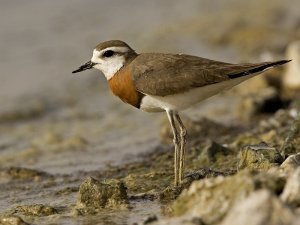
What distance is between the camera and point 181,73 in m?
7.39

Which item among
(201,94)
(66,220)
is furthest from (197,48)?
(66,220)

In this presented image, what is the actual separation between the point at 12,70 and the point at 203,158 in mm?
7442

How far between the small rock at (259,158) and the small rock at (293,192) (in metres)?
1.58

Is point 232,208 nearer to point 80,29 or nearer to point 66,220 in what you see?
point 66,220

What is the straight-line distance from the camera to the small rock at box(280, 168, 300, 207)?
17.2 ft

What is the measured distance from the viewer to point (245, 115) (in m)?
11.1

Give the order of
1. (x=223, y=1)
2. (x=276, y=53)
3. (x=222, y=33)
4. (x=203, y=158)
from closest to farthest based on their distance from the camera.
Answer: (x=203, y=158), (x=276, y=53), (x=222, y=33), (x=223, y=1)

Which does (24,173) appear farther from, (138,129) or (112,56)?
(138,129)

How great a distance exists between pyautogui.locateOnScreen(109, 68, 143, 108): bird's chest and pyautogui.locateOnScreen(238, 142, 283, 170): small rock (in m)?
1.15

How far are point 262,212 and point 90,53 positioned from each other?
11.9 meters

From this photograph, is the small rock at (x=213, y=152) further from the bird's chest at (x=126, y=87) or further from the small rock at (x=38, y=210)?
the small rock at (x=38, y=210)

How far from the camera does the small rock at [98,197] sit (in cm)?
681

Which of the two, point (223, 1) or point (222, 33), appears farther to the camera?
point (223, 1)

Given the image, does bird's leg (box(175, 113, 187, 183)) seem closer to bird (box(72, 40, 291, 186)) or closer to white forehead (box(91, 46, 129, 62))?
bird (box(72, 40, 291, 186))
